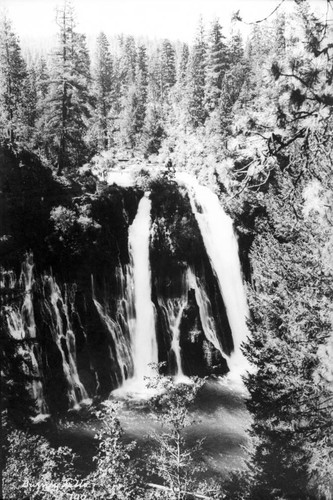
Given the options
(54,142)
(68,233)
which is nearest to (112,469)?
(68,233)

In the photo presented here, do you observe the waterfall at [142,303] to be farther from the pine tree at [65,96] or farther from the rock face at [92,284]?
the pine tree at [65,96]

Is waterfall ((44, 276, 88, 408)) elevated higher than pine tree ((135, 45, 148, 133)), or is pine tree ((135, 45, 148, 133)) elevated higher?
pine tree ((135, 45, 148, 133))

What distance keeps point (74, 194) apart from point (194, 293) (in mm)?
8074

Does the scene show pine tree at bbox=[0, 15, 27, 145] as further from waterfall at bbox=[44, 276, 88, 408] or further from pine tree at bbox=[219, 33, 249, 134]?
pine tree at bbox=[219, 33, 249, 134]

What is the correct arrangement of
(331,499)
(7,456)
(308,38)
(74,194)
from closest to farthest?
1. (308,38)
2. (7,456)
3. (331,499)
4. (74,194)

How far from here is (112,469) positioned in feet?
24.3

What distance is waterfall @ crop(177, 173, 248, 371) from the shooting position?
20266 mm

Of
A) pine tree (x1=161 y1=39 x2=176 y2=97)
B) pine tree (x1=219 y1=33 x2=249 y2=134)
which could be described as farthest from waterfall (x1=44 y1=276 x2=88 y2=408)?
pine tree (x1=161 y1=39 x2=176 y2=97)

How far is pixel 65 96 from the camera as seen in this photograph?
2036 cm

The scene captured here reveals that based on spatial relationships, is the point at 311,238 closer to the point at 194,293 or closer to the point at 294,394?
the point at 294,394

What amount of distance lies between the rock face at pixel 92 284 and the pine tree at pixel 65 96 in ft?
6.87

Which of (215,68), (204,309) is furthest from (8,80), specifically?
(215,68)

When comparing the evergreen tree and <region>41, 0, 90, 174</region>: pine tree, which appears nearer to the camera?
<region>41, 0, 90, 174</region>: pine tree

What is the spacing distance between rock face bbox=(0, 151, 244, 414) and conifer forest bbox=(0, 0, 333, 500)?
77 millimetres
